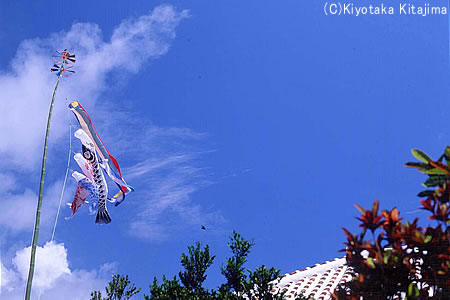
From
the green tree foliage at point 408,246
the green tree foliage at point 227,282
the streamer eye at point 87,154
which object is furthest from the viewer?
the streamer eye at point 87,154

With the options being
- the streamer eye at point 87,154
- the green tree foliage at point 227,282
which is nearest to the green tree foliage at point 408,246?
the green tree foliage at point 227,282

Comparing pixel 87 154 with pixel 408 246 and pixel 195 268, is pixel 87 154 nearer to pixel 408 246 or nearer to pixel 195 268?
pixel 195 268

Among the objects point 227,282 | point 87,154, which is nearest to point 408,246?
point 227,282

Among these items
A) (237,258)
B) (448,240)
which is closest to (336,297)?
(448,240)

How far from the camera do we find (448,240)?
16.2 feet

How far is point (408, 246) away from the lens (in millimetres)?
5055

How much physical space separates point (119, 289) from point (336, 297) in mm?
10730

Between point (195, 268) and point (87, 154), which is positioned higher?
point (87, 154)

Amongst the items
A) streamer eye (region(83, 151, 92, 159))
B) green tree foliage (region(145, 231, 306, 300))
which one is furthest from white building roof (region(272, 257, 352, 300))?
streamer eye (region(83, 151, 92, 159))

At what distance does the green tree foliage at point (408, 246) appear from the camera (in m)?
4.85

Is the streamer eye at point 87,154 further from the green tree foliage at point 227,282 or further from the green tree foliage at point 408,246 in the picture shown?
the green tree foliage at point 408,246

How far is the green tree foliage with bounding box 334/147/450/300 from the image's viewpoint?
4848mm

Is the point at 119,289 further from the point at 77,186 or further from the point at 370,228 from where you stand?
the point at 370,228

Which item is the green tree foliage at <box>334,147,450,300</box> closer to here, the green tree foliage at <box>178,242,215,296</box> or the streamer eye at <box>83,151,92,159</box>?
the green tree foliage at <box>178,242,215,296</box>
